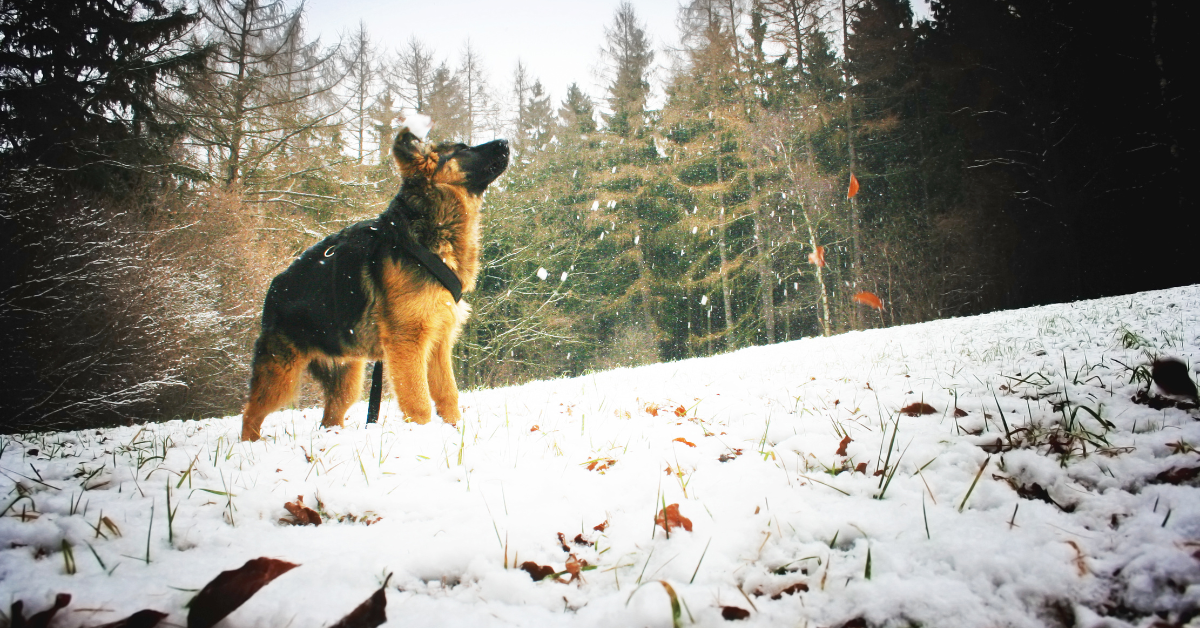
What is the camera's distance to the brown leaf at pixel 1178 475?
1170 mm

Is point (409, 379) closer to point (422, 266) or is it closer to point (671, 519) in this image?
point (422, 266)

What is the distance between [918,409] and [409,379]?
10.4 ft

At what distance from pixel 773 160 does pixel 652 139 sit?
638 centimetres

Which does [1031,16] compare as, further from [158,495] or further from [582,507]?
[158,495]

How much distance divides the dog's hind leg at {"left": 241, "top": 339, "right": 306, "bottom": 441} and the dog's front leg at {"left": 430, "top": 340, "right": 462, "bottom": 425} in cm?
116

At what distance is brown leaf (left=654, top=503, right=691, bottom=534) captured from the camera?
123cm

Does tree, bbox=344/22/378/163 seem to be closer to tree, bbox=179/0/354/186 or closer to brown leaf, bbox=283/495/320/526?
tree, bbox=179/0/354/186

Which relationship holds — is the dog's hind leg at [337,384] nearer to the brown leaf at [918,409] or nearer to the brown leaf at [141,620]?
the brown leaf at [141,620]

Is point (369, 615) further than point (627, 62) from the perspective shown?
No

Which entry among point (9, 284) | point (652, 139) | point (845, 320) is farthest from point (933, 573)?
point (652, 139)

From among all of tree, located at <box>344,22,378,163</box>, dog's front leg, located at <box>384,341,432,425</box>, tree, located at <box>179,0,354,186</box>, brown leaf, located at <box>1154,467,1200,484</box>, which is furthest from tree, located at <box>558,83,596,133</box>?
brown leaf, located at <box>1154,467,1200,484</box>

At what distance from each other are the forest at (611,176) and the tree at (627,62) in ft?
0.52

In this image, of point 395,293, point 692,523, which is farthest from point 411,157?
point 692,523

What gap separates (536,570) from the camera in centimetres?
108
